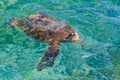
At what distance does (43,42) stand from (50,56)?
28.9 inches

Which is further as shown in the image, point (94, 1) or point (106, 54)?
point (94, 1)

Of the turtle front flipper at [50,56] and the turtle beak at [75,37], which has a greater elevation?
the turtle beak at [75,37]

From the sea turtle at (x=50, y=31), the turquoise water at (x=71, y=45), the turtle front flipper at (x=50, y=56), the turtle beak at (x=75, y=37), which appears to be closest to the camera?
the turquoise water at (x=71, y=45)

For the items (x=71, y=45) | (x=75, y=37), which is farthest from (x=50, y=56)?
(x=75, y=37)

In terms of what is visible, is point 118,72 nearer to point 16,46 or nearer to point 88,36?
point 88,36

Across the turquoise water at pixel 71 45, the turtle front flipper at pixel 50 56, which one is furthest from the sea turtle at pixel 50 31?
the turquoise water at pixel 71 45

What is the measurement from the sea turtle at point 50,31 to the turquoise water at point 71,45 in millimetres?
145

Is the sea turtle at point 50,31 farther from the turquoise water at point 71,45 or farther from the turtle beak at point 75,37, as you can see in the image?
the turquoise water at point 71,45

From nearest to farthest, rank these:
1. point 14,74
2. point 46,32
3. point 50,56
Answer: point 14,74 → point 50,56 → point 46,32

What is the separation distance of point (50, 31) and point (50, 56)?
84 cm

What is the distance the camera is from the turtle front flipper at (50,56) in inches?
283

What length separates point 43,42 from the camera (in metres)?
8.09

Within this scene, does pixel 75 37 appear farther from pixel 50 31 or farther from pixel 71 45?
pixel 50 31

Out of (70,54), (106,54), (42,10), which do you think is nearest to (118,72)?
(106,54)
